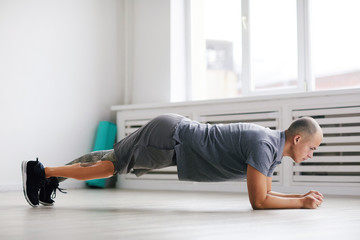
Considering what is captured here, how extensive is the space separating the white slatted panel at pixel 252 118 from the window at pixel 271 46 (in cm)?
42

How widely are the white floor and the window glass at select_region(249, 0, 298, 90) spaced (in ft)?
5.94

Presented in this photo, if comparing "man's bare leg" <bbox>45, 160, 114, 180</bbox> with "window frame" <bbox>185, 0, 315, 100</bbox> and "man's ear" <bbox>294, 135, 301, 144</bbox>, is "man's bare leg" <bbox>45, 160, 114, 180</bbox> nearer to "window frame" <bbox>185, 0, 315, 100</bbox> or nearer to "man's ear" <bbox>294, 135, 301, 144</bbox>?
"man's ear" <bbox>294, 135, 301, 144</bbox>

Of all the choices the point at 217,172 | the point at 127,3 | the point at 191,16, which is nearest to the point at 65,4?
the point at 127,3

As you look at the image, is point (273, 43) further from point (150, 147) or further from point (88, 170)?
point (88, 170)

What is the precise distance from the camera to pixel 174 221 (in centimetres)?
225

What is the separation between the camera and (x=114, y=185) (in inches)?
211

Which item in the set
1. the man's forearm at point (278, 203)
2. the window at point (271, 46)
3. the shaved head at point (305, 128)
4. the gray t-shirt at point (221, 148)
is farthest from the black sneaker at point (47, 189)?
the window at point (271, 46)

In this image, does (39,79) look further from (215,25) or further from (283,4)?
(283,4)

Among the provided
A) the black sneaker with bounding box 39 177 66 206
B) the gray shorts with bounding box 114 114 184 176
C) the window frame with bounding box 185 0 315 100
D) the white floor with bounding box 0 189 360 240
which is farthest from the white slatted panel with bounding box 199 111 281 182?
the black sneaker with bounding box 39 177 66 206

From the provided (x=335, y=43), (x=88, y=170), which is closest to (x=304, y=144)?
(x=88, y=170)

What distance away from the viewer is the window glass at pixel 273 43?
468 centimetres

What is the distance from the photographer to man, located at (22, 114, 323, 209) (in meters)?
2.56

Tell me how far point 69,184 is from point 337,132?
247 cm

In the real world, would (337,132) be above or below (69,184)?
above
